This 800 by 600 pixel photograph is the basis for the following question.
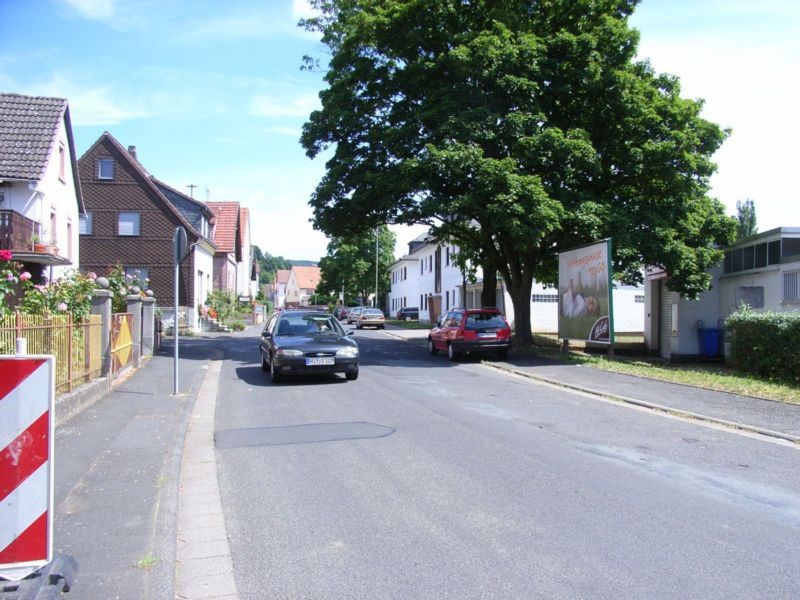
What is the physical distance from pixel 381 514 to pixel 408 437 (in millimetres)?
2937

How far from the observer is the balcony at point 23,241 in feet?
62.1

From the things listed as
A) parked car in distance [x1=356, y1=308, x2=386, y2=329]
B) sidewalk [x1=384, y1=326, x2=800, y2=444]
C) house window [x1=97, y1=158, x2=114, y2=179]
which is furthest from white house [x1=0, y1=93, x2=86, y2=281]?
parked car in distance [x1=356, y1=308, x2=386, y2=329]

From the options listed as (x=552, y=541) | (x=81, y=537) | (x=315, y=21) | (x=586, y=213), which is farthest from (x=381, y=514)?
(x=315, y=21)

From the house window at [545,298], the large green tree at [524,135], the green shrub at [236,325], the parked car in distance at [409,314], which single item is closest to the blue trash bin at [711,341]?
the large green tree at [524,135]

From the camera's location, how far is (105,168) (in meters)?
35.7

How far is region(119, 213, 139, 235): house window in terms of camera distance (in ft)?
118

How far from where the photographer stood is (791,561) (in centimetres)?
425

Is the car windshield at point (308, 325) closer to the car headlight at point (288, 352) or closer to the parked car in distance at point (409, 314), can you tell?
the car headlight at point (288, 352)

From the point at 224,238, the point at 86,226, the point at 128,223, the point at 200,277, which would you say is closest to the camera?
the point at 86,226

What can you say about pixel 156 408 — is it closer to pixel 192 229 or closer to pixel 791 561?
pixel 791 561

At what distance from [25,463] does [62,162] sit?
85.9 feet

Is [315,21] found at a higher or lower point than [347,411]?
higher

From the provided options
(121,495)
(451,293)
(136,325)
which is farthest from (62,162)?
(451,293)

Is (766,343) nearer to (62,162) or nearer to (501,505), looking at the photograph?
A: (501,505)
